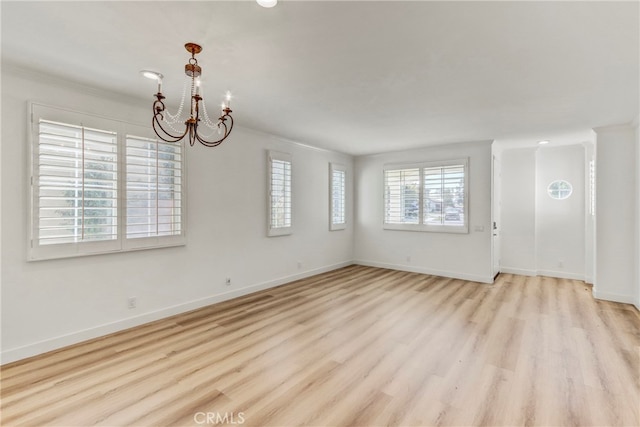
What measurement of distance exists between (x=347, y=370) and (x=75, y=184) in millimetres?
3152

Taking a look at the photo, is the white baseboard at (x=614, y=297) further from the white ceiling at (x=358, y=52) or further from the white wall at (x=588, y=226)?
the white ceiling at (x=358, y=52)

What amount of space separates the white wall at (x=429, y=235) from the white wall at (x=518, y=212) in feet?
3.84

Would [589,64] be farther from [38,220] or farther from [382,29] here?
[38,220]

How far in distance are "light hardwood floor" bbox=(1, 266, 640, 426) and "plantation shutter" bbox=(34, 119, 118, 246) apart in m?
1.16

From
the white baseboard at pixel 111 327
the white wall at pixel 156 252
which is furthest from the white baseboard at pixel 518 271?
the white baseboard at pixel 111 327

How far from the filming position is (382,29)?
2.05m

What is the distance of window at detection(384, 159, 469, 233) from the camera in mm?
5785

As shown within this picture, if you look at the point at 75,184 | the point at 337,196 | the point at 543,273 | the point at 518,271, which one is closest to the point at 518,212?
the point at 518,271

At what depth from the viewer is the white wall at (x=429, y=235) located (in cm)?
554

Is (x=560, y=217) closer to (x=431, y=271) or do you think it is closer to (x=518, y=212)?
(x=518, y=212)

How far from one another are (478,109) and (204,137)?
365cm

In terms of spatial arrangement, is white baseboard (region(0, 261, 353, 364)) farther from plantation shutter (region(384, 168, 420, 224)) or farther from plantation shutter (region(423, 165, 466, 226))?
plantation shutter (region(423, 165, 466, 226))

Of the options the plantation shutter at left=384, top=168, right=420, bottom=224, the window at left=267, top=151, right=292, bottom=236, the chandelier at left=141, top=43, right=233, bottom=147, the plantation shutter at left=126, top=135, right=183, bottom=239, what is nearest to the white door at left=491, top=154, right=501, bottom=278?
the plantation shutter at left=384, top=168, right=420, bottom=224

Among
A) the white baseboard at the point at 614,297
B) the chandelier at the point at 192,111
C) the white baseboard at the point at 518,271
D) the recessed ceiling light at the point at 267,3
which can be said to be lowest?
the white baseboard at the point at 614,297
